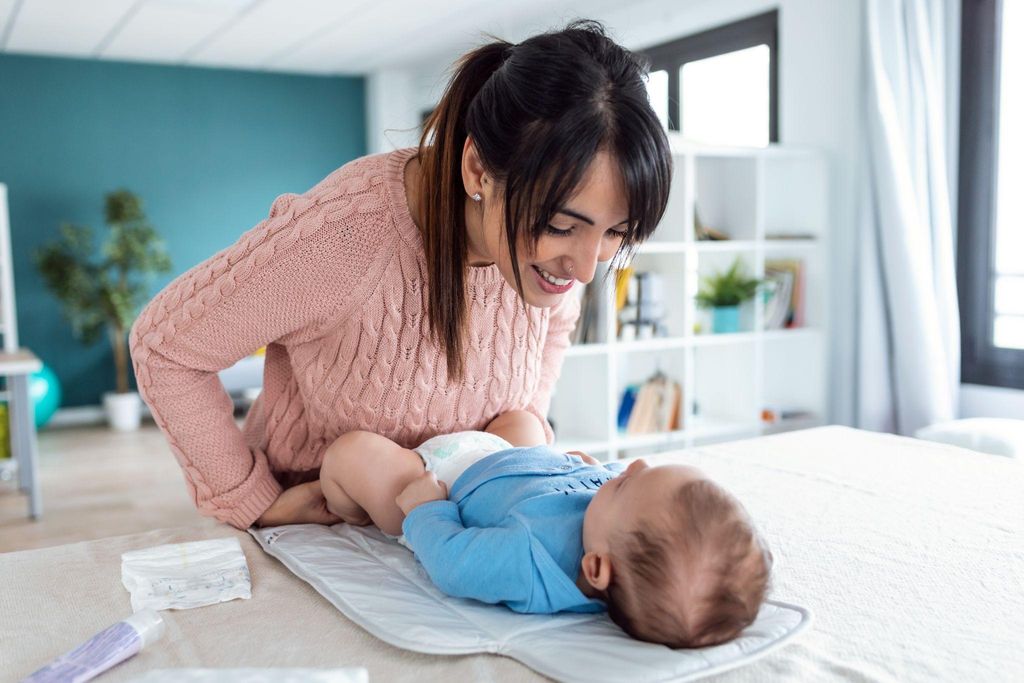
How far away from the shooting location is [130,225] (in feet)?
18.2

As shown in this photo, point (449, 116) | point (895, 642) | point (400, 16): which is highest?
point (400, 16)

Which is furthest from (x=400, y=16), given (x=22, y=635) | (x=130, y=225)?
(x=22, y=635)

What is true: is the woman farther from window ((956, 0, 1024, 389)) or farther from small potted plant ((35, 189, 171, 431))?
small potted plant ((35, 189, 171, 431))

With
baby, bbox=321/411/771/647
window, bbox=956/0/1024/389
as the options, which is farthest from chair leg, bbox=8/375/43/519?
window, bbox=956/0/1024/389

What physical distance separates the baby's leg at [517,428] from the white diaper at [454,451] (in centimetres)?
8

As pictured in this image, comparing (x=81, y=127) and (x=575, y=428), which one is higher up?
(x=81, y=127)

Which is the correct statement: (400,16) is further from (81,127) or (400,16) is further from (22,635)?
(22,635)

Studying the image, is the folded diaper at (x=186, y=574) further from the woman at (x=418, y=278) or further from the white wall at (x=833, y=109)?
the white wall at (x=833, y=109)

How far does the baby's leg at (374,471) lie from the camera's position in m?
1.21

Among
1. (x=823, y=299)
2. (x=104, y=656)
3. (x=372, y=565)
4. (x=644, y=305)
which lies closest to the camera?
(x=104, y=656)

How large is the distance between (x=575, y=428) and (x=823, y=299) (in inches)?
46.6

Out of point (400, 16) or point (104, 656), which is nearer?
point (104, 656)

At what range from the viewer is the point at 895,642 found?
3.02 feet

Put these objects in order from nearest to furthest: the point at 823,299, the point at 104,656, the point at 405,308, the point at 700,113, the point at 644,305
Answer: the point at 104,656, the point at 405,308, the point at 644,305, the point at 823,299, the point at 700,113
